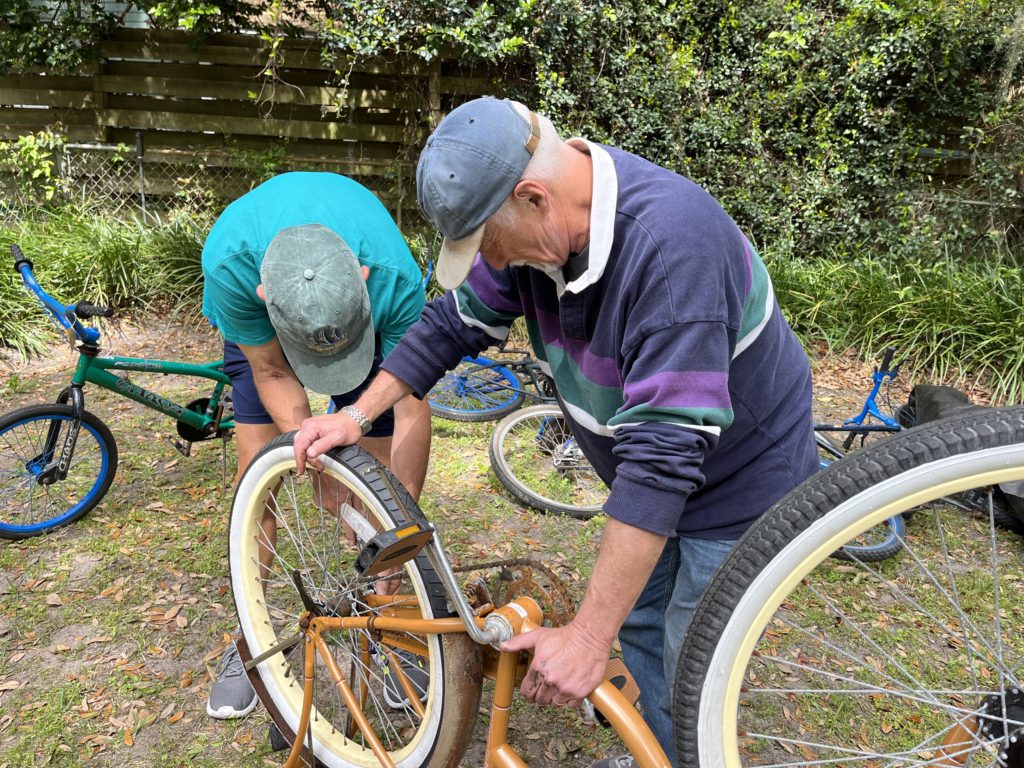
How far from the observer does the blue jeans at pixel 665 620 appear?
160cm

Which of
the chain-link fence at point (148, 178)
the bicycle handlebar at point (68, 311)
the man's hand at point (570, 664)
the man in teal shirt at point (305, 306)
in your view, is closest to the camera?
the man's hand at point (570, 664)

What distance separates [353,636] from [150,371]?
2.13m

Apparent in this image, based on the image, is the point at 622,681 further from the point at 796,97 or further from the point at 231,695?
the point at 796,97

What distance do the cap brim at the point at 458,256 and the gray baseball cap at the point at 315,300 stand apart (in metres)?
0.52

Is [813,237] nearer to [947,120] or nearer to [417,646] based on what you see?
[947,120]

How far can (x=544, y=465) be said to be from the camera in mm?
4160

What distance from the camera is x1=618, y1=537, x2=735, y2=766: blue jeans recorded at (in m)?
1.60

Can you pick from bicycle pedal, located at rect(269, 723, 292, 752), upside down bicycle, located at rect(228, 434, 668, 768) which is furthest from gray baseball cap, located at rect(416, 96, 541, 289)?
bicycle pedal, located at rect(269, 723, 292, 752)

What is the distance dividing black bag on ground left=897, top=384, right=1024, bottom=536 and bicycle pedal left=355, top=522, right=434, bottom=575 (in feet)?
9.95

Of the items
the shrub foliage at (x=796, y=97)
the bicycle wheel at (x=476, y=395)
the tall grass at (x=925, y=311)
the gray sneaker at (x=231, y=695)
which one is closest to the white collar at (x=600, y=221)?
the gray sneaker at (x=231, y=695)

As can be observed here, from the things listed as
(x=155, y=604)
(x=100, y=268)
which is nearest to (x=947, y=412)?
(x=155, y=604)

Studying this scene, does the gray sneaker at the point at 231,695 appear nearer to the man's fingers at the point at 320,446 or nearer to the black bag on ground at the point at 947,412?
the man's fingers at the point at 320,446

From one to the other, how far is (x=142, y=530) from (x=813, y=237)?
6368mm

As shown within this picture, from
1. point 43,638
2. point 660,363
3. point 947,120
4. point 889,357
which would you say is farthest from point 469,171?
point 947,120
